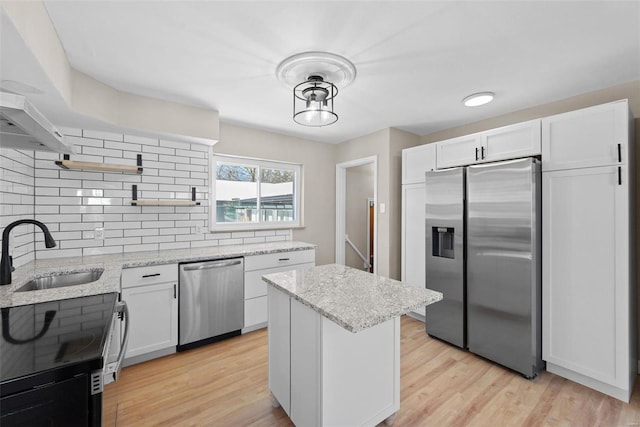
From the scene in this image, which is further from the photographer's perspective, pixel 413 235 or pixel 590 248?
pixel 413 235

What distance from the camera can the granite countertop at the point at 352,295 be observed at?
4.16 feet

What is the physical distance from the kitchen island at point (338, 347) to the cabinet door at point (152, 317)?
4.01 feet

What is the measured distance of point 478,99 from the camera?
8.67 feet

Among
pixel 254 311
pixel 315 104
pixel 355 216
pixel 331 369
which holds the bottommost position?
pixel 254 311

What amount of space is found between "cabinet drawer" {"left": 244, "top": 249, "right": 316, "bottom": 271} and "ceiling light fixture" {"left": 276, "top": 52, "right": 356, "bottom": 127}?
1623 mm

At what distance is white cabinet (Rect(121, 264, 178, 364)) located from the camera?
93.6 inches

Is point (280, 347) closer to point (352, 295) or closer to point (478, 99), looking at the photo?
point (352, 295)

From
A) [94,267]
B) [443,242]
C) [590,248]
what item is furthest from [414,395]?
[94,267]

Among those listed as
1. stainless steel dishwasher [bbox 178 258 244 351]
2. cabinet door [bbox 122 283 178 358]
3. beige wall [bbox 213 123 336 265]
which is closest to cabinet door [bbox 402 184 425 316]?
beige wall [bbox 213 123 336 265]

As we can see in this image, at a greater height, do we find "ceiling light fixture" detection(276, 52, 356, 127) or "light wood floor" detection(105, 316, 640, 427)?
"ceiling light fixture" detection(276, 52, 356, 127)

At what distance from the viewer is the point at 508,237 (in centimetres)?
235

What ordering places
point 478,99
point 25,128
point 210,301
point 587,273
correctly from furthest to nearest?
point 210,301 < point 478,99 < point 587,273 < point 25,128

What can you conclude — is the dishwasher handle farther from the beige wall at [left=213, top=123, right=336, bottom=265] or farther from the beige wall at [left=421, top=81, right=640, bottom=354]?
the beige wall at [left=421, top=81, right=640, bottom=354]

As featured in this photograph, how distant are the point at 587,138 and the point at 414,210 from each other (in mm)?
1615
